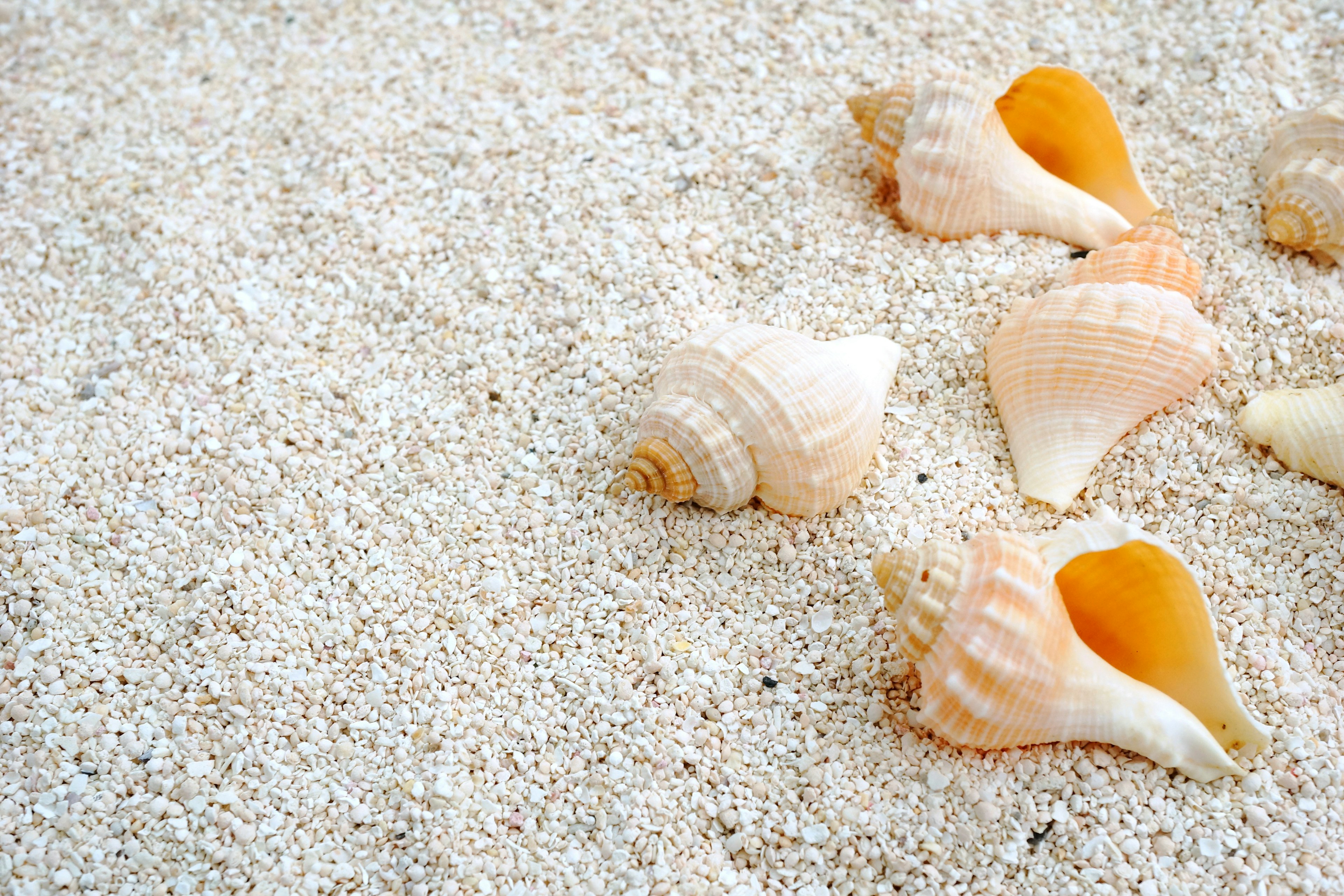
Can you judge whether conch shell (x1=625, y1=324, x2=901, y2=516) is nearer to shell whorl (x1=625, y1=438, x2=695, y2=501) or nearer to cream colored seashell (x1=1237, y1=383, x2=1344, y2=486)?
shell whorl (x1=625, y1=438, x2=695, y2=501)

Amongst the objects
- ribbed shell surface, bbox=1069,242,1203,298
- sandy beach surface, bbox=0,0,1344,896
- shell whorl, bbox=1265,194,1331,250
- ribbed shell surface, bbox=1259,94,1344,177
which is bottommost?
sandy beach surface, bbox=0,0,1344,896

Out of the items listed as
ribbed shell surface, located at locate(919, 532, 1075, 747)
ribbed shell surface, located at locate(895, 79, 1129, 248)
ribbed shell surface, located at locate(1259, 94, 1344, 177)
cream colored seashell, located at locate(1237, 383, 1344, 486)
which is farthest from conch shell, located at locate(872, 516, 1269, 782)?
ribbed shell surface, located at locate(1259, 94, 1344, 177)

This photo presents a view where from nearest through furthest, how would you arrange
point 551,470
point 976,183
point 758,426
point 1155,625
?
1. point 1155,625
2. point 758,426
3. point 551,470
4. point 976,183

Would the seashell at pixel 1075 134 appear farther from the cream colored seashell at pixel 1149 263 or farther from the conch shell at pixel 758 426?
the conch shell at pixel 758 426

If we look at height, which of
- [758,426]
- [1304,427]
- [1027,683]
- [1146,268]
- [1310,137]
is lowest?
[1027,683]

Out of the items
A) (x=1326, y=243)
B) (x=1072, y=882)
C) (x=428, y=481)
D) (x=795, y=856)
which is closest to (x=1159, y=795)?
(x=1072, y=882)

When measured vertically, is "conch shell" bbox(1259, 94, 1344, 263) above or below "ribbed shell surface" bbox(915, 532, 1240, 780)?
above

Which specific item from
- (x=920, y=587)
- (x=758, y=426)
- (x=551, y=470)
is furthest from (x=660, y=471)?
(x=920, y=587)

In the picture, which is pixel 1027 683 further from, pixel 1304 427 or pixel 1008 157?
pixel 1008 157
